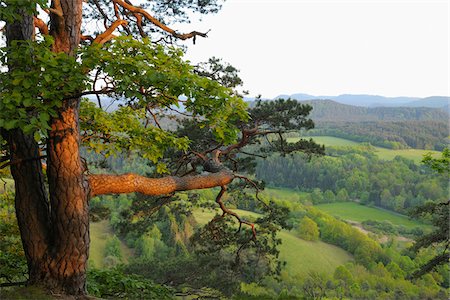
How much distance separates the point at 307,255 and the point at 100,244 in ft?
98.7

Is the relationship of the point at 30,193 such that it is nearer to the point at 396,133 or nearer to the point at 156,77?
the point at 156,77

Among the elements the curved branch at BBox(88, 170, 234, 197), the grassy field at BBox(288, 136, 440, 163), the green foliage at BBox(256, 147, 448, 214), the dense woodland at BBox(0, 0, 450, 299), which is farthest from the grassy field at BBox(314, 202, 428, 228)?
the curved branch at BBox(88, 170, 234, 197)

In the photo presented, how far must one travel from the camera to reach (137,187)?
4.66 m

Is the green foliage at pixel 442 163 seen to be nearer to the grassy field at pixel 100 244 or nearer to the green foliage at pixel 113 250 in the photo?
the green foliage at pixel 113 250

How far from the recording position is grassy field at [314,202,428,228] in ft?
250

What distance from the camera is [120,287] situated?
5.28 meters

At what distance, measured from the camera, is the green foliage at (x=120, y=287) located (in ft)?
17.0

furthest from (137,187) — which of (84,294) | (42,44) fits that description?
(42,44)

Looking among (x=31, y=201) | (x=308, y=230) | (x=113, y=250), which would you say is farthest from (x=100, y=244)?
(x=31, y=201)

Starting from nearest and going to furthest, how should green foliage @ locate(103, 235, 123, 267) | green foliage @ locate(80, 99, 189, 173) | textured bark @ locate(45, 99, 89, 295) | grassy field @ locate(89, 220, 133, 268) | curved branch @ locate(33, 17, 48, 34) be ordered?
textured bark @ locate(45, 99, 89, 295), curved branch @ locate(33, 17, 48, 34), green foliage @ locate(80, 99, 189, 173), green foliage @ locate(103, 235, 123, 267), grassy field @ locate(89, 220, 133, 268)

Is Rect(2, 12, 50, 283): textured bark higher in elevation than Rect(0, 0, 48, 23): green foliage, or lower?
lower

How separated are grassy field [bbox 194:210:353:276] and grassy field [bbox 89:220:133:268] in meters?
11.4

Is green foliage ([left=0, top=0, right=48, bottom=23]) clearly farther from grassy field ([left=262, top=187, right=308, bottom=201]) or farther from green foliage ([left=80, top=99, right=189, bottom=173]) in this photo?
grassy field ([left=262, top=187, right=308, bottom=201])

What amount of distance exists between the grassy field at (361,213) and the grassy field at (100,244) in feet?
143
